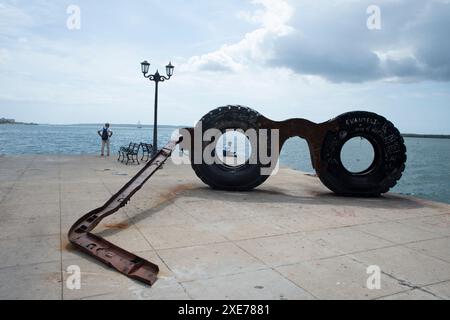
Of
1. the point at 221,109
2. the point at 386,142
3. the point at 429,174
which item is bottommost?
the point at 429,174

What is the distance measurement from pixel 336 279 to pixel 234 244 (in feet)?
5.03

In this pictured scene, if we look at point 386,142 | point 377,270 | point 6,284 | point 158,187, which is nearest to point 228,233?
point 377,270

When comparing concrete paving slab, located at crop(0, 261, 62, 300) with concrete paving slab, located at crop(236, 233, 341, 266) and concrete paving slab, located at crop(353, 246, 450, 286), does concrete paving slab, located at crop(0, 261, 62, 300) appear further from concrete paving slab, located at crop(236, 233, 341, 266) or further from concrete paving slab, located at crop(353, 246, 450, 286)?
concrete paving slab, located at crop(353, 246, 450, 286)

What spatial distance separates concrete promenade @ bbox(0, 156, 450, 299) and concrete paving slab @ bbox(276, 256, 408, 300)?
1cm

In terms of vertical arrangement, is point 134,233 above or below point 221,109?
below

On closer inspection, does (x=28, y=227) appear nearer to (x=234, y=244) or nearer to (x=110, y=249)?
(x=110, y=249)

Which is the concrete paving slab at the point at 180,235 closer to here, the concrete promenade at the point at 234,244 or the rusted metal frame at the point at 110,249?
the concrete promenade at the point at 234,244

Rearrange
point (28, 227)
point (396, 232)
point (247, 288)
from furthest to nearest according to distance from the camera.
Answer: point (396, 232) → point (28, 227) → point (247, 288)

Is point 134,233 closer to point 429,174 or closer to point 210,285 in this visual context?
point 210,285

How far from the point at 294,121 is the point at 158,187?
3.85 metres

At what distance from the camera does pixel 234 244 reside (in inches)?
197

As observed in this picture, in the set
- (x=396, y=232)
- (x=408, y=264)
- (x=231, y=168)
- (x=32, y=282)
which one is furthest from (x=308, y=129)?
(x=32, y=282)

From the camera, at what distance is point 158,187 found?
9.40 meters

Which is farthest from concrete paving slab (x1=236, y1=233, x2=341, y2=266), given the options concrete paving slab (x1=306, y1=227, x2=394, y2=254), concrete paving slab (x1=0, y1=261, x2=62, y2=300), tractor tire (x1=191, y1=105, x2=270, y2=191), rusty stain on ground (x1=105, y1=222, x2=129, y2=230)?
tractor tire (x1=191, y1=105, x2=270, y2=191)
